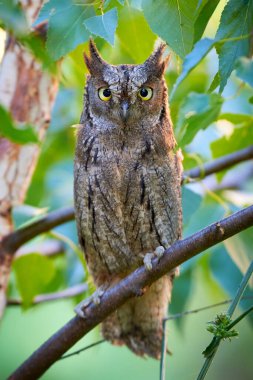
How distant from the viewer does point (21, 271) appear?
2.64 meters

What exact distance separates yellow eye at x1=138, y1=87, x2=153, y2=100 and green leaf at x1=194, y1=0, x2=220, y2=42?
630mm

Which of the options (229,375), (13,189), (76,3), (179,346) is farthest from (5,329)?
(76,3)

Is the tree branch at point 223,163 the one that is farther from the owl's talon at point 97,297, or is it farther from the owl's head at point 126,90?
the owl's talon at point 97,297

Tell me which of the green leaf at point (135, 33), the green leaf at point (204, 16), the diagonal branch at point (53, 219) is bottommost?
the diagonal branch at point (53, 219)

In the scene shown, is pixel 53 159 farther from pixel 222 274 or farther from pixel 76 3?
pixel 76 3

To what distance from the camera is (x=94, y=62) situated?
88.6 inches

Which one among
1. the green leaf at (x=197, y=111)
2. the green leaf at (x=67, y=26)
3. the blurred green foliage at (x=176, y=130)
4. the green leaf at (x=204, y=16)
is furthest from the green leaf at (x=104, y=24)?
the green leaf at (x=197, y=111)

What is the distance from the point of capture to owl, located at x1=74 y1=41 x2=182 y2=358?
7.35 ft

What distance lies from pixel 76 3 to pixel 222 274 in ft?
4.18

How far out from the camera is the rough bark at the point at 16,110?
99.4 inches

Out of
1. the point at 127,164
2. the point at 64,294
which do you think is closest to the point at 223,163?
the point at 127,164

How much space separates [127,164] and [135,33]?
0.44 metres

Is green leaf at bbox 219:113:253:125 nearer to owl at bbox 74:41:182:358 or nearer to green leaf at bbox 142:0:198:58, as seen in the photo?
owl at bbox 74:41:182:358

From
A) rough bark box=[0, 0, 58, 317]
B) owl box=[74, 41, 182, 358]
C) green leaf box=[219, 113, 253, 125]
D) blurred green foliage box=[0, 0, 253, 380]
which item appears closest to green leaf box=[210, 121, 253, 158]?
blurred green foliage box=[0, 0, 253, 380]
